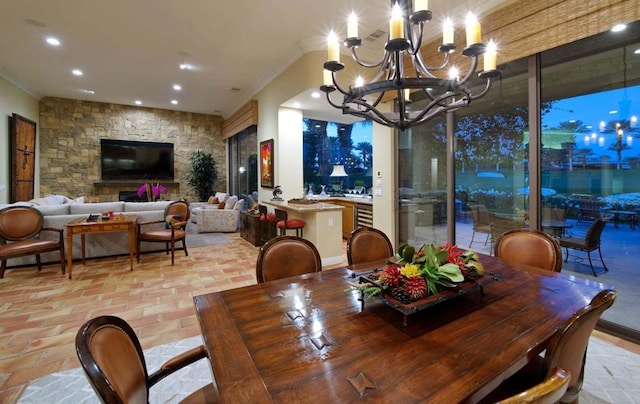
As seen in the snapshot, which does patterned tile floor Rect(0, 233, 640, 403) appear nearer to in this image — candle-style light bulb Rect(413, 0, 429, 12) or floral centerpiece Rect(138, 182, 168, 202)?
candle-style light bulb Rect(413, 0, 429, 12)

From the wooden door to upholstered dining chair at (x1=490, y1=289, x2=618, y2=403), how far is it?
846 cm

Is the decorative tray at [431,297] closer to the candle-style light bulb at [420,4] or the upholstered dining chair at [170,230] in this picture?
the candle-style light bulb at [420,4]

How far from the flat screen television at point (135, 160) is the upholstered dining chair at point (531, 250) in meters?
8.90

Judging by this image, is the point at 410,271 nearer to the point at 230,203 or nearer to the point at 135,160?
the point at 230,203

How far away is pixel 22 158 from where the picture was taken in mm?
6594

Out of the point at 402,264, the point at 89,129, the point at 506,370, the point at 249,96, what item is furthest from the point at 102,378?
the point at 89,129

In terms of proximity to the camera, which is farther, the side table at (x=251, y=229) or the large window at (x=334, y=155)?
the large window at (x=334, y=155)

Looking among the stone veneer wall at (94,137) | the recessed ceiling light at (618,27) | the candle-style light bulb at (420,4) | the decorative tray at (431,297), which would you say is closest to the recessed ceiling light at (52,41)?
the stone veneer wall at (94,137)

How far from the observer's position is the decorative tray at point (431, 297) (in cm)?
124

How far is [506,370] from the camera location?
3.16 ft

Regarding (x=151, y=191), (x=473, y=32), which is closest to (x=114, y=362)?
(x=473, y=32)

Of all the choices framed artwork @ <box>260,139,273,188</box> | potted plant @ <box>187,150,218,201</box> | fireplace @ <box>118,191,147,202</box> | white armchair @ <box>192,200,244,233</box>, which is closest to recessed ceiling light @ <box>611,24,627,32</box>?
framed artwork @ <box>260,139,273,188</box>

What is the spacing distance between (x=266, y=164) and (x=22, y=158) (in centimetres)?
524

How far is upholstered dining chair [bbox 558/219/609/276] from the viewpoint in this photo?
2711mm
